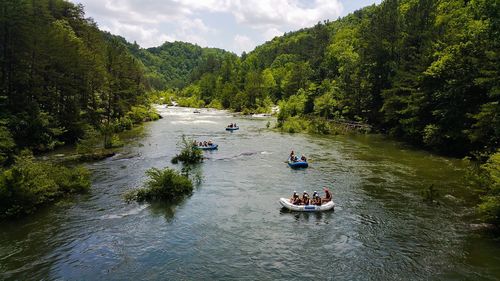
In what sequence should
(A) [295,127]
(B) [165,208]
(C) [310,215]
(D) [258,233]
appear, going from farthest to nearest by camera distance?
(A) [295,127] → (B) [165,208] → (C) [310,215] → (D) [258,233]

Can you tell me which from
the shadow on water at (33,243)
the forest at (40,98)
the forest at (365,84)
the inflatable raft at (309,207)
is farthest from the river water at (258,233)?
the forest at (365,84)

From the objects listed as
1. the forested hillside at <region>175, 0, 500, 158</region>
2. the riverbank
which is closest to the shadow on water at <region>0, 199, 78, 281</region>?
the riverbank

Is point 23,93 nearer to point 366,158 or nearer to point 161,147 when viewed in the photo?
point 161,147

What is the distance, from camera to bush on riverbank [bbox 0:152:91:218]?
22594 millimetres

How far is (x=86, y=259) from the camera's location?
61.0 feet

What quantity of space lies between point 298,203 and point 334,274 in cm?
869

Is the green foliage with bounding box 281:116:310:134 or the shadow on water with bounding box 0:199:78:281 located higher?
the green foliage with bounding box 281:116:310:134

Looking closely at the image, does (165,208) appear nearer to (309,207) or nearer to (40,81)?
(309,207)

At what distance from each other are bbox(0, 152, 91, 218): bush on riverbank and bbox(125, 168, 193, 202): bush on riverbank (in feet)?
14.3

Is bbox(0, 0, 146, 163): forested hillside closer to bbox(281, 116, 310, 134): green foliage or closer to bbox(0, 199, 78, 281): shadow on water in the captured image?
bbox(0, 199, 78, 281): shadow on water

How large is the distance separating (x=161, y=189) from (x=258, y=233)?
8886 millimetres

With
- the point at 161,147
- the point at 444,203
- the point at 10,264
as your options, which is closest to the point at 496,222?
the point at 444,203

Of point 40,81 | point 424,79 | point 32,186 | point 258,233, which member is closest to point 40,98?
point 40,81

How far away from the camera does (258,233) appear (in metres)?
22.2
